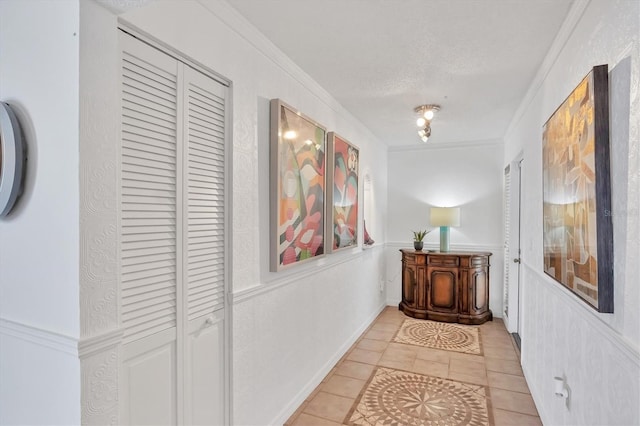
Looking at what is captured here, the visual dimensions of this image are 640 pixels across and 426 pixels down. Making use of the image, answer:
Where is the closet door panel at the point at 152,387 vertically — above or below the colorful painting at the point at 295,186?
below

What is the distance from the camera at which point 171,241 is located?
1544 mm

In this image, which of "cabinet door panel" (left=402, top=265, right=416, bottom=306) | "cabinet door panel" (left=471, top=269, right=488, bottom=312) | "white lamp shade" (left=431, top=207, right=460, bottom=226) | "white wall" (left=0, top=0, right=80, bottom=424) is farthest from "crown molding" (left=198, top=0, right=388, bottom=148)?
"cabinet door panel" (left=471, top=269, right=488, bottom=312)

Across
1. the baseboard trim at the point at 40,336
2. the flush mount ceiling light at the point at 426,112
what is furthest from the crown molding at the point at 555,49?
the baseboard trim at the point at 40,336

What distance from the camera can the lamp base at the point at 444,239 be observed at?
4.90 meters

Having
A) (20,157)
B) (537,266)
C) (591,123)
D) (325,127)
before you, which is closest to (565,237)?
(591,123)

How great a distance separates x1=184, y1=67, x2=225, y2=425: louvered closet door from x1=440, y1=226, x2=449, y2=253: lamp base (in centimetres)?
375

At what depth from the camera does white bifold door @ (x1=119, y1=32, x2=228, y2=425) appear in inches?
53.7

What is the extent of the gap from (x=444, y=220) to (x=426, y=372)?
7.35 ft

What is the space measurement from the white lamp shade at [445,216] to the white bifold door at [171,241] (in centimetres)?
368

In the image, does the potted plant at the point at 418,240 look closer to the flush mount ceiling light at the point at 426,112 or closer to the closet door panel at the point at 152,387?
the flush mount ceiling light at the point at 426,112

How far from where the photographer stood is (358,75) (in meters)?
2.66

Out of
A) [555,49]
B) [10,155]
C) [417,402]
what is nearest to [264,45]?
[10,155]

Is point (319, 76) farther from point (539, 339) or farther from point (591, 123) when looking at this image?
point (539, 339)

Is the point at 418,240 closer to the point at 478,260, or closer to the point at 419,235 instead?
the point at 419,235
